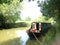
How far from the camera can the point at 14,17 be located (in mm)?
31016

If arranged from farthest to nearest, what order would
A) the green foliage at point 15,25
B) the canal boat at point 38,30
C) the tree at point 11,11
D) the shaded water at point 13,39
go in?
the green foliage at point 15,25 → the tree at point 11,11 → the canal boat at point 38,30 → the shaded water at point 13,39

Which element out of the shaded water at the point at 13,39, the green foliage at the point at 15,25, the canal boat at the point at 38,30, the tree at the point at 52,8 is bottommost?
the green foliage at the point at 15,25

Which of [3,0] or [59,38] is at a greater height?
[3,0]

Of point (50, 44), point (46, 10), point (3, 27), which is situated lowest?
point (3, 27)

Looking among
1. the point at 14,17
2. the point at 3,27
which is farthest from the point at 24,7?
the point at 3,27

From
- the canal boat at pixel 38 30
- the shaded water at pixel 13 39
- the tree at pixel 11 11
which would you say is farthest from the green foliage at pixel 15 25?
the canal boat at pixel 38 30

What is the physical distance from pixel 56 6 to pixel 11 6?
64.5 ft

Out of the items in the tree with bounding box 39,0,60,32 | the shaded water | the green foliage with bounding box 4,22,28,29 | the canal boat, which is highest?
the tree with bounding box 39,0,60,32

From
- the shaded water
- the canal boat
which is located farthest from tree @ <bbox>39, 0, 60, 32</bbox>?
the shaded water

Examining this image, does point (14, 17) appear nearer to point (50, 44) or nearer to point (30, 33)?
point (30, 33)

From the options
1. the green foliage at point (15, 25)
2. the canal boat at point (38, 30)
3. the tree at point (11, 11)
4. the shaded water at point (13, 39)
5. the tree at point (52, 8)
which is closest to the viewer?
the tree at point (52, 8)

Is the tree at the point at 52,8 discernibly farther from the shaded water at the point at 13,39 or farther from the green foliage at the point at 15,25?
the green foliage at the point at 15,25

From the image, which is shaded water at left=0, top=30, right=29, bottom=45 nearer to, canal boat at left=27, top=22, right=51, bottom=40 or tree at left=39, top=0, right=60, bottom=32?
canal boat at left=27, top=22, right=51, bottom=40

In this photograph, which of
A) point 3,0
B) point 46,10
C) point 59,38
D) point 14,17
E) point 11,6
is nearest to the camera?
point 59,38
